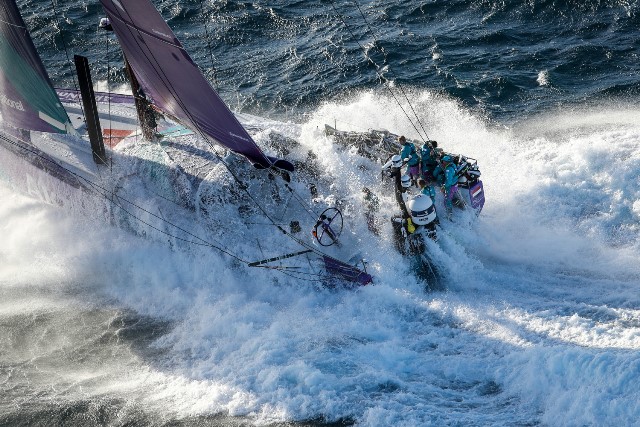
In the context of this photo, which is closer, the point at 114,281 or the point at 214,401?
the point at 214,401

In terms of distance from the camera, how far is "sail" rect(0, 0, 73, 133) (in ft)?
43.9

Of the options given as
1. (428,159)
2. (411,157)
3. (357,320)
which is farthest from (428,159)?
(357,320)

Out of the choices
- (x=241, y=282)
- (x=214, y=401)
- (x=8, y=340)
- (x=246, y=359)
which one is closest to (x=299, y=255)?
(x=241, y=282)

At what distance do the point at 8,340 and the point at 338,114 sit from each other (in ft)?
34.5

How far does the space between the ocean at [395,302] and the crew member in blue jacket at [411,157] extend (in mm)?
1139

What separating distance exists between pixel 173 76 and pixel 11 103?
14.6 feet

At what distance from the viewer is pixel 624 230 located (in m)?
13.9

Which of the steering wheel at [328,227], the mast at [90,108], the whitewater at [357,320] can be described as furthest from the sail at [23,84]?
the steering wheel at [328,227]

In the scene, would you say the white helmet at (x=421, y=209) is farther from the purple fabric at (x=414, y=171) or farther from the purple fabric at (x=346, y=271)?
the purple fabric at (x=414, y=171)

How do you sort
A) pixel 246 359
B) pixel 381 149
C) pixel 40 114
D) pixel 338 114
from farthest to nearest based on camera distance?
1. pixel 338 114
2. pixel 381 149
3. pixel 40 114
4. pixel 246 359

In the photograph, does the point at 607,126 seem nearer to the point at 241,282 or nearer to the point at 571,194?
the point at 571,194

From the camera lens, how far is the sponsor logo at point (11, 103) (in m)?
14.6

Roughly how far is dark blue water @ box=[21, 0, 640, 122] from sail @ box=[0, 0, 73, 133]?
24.6 feet

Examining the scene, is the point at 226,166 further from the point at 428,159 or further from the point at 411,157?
the point at 428,159
